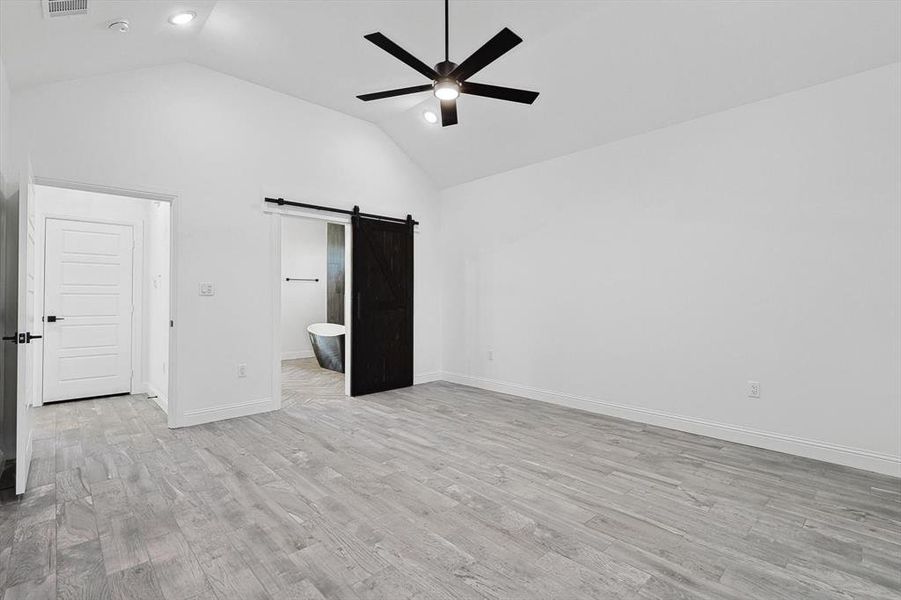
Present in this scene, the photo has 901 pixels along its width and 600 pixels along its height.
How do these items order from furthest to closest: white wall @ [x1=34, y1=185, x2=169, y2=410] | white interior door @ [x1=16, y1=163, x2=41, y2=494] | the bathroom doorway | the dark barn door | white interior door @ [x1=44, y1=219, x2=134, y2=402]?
the bathroom doorway < the dark barn door < white interior door @ [x1=44, y1=219, x2=134, y2=402] < white wall @ [x1=34, y1=185, x2=169, y2=410] < white interior door @ [x1=16, y1=163, x2=41, y2=494]

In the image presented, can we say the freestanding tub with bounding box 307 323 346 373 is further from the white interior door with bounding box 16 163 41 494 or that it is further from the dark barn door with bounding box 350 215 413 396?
the white interior door with bounding box 16 163 41 494

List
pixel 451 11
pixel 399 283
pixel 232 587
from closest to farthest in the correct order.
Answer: pixel 232 587 < pixel 451 11 < pixel 399 283

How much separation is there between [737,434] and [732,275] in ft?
4.23

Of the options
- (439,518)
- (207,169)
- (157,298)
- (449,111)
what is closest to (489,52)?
(449,111)

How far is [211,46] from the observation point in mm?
3805

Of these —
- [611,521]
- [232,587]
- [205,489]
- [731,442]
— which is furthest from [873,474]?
[205,489]

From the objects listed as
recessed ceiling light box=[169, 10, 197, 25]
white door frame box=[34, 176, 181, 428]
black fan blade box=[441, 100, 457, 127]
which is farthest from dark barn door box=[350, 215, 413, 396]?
recessed ceiling light box=[169, 10, 197, 25]

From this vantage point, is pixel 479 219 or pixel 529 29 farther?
pixel 479 219

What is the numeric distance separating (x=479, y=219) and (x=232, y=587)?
4.72 m

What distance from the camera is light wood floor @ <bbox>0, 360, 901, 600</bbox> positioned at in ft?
5.95

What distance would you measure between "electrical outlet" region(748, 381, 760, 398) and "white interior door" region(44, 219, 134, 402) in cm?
655

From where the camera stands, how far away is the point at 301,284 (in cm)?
871

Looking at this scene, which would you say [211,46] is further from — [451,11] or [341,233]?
[341,233]

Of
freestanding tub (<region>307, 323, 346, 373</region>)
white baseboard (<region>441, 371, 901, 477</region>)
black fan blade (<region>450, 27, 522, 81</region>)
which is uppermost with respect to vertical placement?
black fan blade (<region>450, 27, 522, 81</region>)
